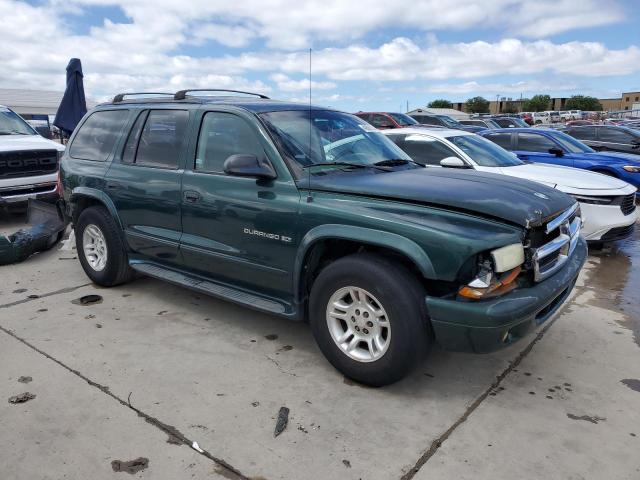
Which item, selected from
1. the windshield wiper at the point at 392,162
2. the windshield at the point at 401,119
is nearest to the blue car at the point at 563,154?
the windshield wiper at the point at 392,162

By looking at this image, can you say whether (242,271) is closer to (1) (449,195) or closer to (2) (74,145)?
(1) (449,195)

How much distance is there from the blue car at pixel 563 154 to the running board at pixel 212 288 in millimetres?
6592

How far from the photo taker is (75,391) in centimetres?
316

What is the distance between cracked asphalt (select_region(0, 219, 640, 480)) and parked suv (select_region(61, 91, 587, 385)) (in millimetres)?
379

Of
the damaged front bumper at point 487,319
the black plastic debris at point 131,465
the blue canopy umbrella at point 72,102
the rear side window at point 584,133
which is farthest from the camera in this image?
the rear side window at point 584,133

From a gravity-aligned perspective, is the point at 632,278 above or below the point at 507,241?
below

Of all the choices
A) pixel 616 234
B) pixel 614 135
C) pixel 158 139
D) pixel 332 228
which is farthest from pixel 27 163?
pixel 614 135

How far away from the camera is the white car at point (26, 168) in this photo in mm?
7336

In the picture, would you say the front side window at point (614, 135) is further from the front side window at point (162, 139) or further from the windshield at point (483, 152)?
the front side window at point (162, 139)

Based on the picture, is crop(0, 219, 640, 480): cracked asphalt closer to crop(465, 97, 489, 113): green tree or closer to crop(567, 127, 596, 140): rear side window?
crop(567, 127, 596, 140): rear side window

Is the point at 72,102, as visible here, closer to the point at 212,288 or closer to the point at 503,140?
the point at 212,288

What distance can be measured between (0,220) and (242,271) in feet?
20.7

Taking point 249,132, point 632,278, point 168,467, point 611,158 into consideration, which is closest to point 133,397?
point 168,467

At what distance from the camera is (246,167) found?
3.36 m
